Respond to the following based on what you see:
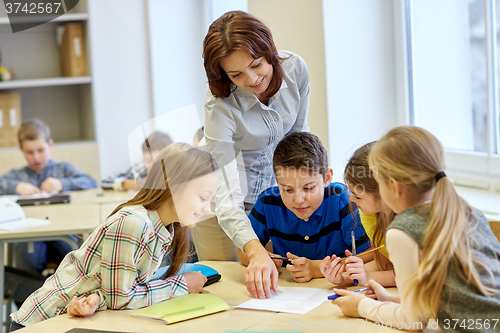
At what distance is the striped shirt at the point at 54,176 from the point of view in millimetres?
3070

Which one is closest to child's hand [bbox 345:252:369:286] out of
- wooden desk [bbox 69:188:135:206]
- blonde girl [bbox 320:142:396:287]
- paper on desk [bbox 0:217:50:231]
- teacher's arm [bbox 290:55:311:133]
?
blonde girl [bbox 320:142:396:287]

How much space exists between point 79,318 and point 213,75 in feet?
2.39

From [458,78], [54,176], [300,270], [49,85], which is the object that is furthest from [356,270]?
[49,85]

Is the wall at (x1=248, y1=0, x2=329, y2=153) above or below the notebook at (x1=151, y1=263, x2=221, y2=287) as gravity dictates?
above

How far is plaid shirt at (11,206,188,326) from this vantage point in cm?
109

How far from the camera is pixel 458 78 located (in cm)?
188

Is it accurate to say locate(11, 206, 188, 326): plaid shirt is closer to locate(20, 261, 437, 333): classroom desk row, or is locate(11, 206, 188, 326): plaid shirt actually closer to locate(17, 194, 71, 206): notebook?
locate(20, 261, 437, 333): classroom desk row

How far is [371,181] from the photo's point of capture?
1.20 meters

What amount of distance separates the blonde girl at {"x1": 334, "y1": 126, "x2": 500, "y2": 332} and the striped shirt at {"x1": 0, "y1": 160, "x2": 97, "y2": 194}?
2.60m

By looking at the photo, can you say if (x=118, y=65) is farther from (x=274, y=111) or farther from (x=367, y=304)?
(x=367, y=304)

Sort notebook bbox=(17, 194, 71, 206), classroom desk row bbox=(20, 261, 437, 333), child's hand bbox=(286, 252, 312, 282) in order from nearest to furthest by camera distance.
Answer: classroom desk row bbox=(20, 261, 437, 333), child's hand bbox=(286, 252, 312, 282), notebook bbox=(17, 194, 71, 206)

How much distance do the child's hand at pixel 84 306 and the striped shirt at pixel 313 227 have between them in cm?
59

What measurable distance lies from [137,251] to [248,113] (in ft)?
1.93

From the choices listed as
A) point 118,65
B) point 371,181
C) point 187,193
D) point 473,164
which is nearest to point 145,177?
point 187,193
